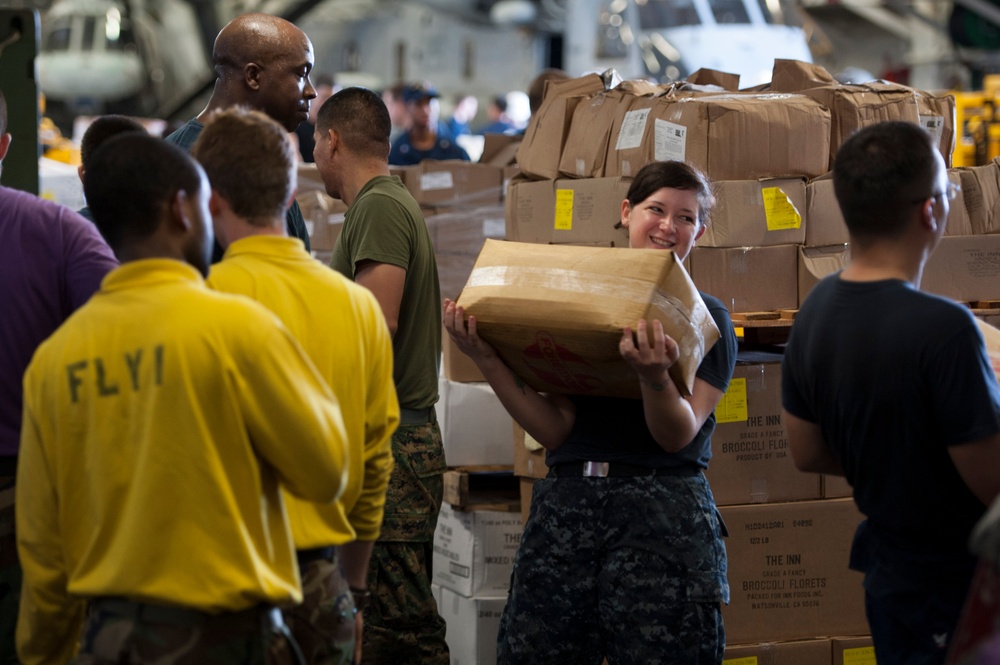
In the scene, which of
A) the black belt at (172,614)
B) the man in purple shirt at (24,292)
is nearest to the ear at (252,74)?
the man in purple shirt at (24,292)

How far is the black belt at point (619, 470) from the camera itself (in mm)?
2758

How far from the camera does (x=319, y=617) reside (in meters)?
2.11

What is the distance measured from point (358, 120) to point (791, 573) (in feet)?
6.41

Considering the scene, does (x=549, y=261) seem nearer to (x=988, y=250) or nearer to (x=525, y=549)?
(x=525, y=549)

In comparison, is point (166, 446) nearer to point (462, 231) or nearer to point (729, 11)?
point (462, 231)

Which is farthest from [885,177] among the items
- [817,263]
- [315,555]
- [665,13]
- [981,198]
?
[665,13]

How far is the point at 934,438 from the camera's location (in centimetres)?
211

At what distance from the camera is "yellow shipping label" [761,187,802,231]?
3789 mm

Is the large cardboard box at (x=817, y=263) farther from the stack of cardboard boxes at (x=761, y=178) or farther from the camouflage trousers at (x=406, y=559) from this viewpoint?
the camouflage trousers at (x=406, y=559)

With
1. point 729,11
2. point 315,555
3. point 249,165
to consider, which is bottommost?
point 315,555

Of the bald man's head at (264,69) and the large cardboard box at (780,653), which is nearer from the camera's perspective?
the bald man's head at (264,69)

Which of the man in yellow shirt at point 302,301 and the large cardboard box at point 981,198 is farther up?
the large cardboard box at point 981,198

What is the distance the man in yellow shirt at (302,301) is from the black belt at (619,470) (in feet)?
2.48

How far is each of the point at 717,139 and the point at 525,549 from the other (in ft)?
5.19
